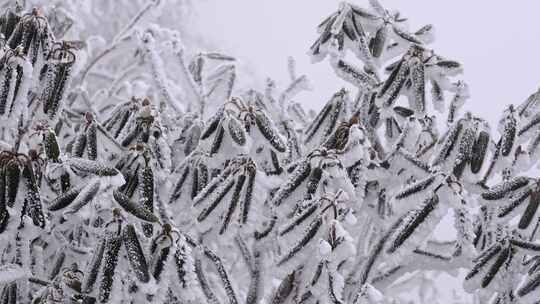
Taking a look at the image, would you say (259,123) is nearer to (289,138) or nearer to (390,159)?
(390,159)

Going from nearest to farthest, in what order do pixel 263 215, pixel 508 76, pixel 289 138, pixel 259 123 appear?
pixel 259 123 < pixel 263 215 < pixel 289 138 < pixel 508 76

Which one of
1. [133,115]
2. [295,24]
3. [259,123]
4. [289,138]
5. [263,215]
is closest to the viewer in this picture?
[259,123]

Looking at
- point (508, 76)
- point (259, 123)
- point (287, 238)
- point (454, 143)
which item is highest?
point (508, 76)

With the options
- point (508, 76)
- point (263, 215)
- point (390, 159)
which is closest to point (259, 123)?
point (263, 215)

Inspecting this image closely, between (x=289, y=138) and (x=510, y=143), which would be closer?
(x=510, y=143)

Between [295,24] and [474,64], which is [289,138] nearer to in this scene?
[474,64]

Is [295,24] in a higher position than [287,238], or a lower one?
higher

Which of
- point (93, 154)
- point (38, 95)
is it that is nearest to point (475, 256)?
point (93, 154)
